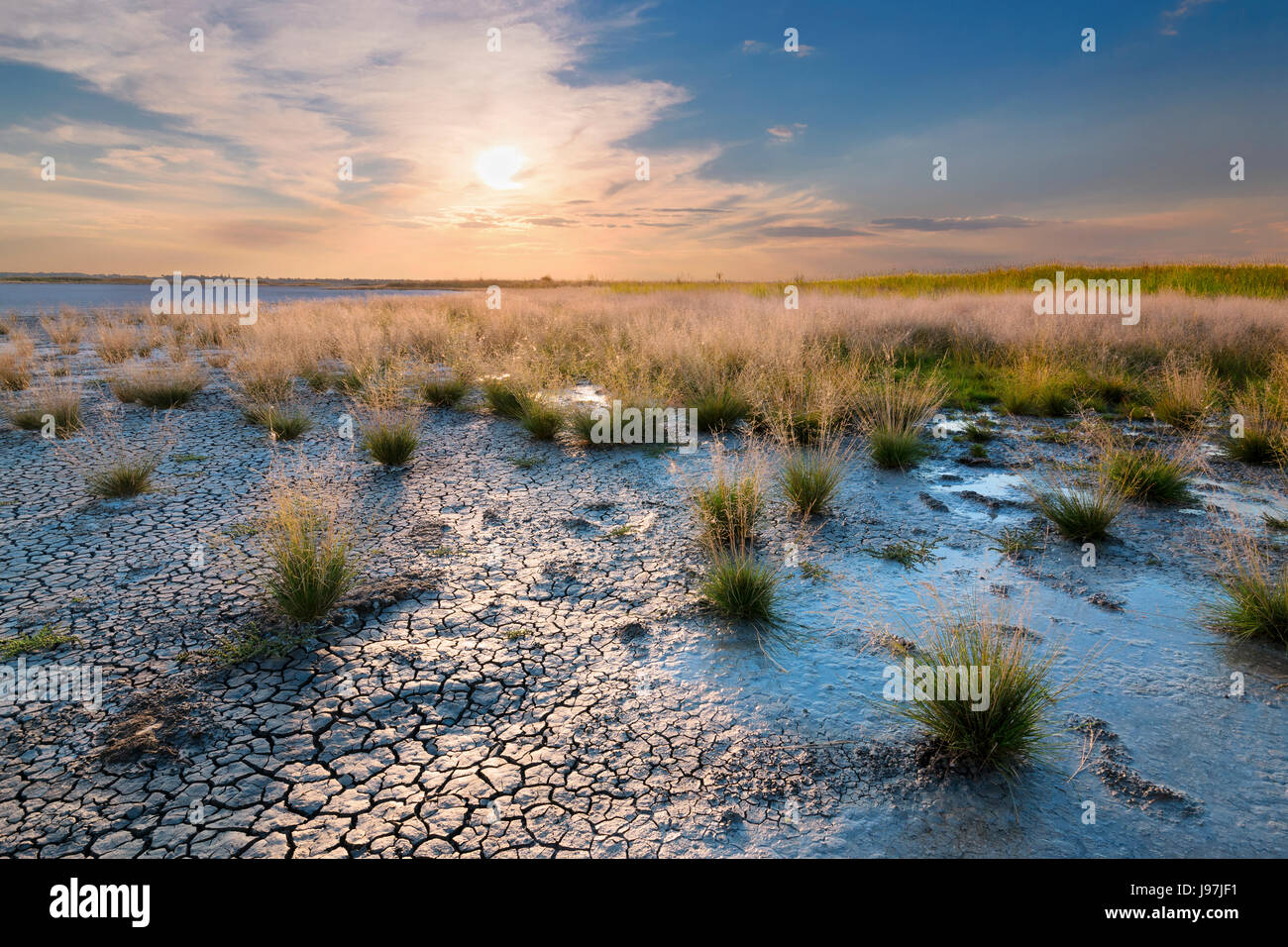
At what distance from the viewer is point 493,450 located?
22.2 ft

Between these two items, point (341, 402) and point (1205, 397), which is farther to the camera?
point (341, 402)

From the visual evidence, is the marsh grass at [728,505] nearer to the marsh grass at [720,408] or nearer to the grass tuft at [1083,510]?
the grass tuft at [1083,510]

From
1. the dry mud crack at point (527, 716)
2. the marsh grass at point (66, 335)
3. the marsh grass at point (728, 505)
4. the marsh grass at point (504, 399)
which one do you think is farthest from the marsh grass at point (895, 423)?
the marsh grass at point (66, 335)

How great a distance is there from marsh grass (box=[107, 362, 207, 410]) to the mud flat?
12.0 feet

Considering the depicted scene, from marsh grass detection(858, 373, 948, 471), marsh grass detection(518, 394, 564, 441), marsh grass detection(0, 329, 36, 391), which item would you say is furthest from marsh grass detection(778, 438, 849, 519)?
marsh grass detection(0, 329, 36, 391)

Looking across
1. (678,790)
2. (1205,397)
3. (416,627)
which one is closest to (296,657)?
(416,627)

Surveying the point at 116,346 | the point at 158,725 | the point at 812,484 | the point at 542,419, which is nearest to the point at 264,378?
the point at 542,419

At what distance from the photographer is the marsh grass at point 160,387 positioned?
27.5 feet

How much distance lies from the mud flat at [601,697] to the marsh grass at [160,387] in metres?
3.65

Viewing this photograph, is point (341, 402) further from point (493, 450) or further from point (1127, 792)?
point (1127, 792)

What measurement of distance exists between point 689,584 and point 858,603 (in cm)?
98

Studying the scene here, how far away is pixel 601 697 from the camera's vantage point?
286cm

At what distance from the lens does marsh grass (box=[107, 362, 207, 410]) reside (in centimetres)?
837

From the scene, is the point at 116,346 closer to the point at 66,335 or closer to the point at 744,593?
the point at 66,335
